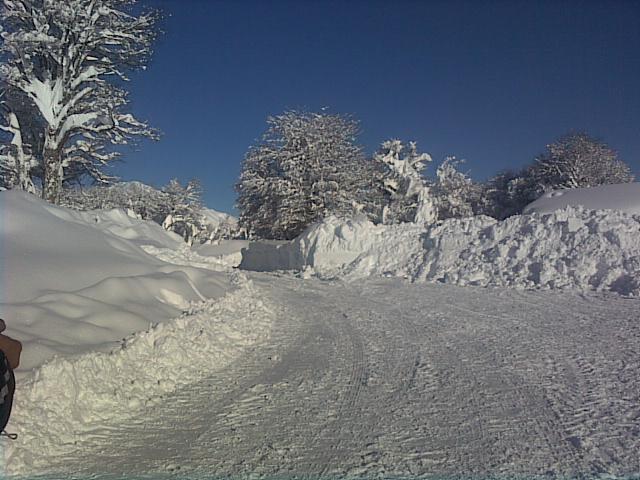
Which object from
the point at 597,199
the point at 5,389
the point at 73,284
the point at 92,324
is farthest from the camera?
the point at 597,199

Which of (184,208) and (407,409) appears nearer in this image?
(407,409)

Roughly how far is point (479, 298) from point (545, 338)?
386cm

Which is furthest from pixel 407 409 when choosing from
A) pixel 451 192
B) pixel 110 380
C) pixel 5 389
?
pixel 451 192

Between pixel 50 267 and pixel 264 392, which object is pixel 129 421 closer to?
pixel 264 392

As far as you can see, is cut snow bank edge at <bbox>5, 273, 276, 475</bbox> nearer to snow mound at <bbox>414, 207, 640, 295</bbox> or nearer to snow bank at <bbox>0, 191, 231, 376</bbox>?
snow bank at <bbox>0, 191, 231, 376</bbox>

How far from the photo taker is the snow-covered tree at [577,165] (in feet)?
145

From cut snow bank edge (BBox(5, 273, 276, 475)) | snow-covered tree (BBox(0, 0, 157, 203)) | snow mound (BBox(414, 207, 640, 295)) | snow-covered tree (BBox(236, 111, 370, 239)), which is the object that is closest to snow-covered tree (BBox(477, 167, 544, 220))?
snow-covered tree (BBox(236, 111, 370, 239))

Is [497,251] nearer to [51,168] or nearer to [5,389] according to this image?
[5,389]

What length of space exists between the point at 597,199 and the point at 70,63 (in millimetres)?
20647

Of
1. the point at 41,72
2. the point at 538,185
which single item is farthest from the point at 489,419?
the point at 538,185

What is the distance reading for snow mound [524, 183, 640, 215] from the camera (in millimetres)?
16395

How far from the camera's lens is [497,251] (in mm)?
14570

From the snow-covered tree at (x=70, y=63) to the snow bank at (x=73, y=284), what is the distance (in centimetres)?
737

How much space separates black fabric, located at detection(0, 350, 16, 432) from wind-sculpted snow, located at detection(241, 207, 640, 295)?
11536 millimetres
